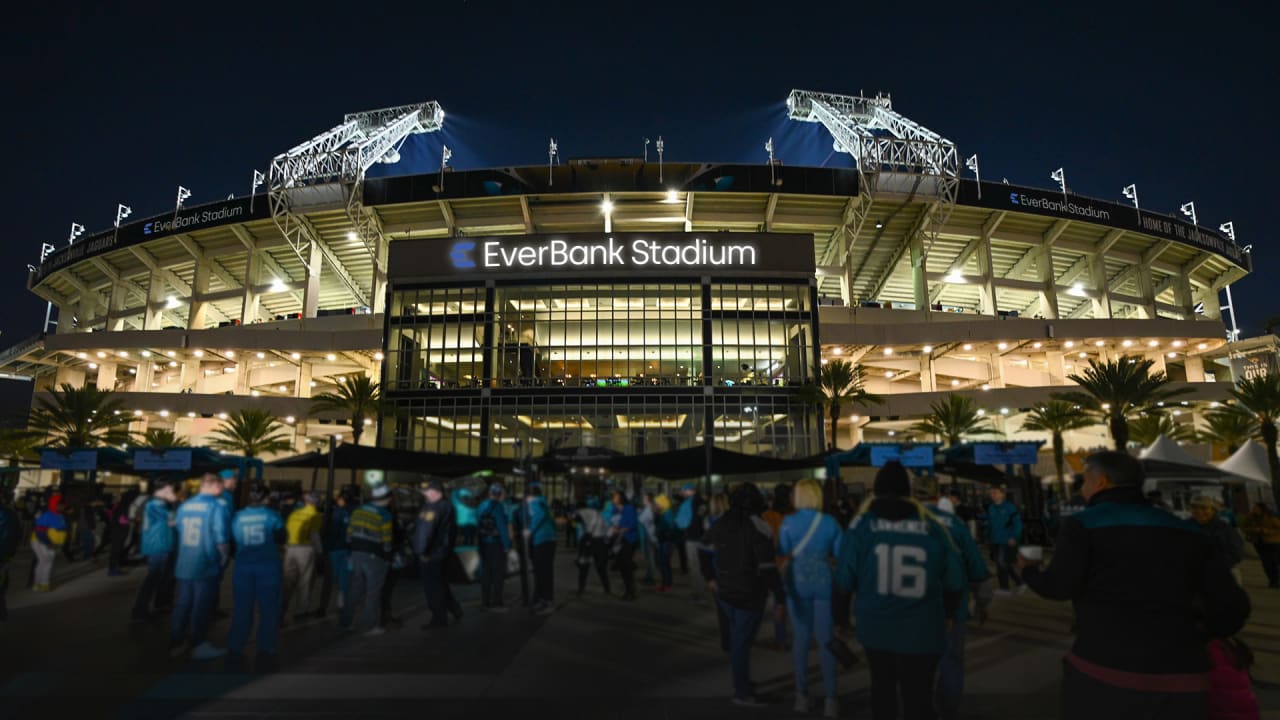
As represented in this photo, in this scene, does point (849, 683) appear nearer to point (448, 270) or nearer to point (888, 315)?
point (448, 270)

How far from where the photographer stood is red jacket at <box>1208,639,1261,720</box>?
321 centimetres

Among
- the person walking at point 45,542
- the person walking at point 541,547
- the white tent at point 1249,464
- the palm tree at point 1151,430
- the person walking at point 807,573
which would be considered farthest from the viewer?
the palm tree at point 1151,430

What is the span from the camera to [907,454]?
15.6 metres

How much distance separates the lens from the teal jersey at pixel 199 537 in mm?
8062

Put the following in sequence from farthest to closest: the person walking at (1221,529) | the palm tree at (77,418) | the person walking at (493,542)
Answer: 1. the palm tree at (77,418)
2. the person walking at (493,542)
3. the person walking at (1221,529)

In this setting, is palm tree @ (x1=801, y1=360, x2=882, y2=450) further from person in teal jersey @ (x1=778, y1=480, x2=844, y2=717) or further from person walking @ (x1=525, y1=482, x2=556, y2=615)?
person in teal jersey @ (x1=778, y1=480, x2=844, y2=717)

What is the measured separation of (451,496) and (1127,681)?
995 centimetres

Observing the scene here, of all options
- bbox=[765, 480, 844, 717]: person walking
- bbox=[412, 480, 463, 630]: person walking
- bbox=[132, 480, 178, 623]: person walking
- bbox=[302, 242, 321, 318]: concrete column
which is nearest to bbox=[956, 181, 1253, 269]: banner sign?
bbox=[302, 242, 321, 318]: concrete column

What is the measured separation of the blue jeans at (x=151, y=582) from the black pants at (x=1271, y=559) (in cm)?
1993

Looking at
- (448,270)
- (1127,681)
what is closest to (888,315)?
(448,270)

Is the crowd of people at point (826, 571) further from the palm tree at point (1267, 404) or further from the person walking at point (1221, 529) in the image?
the palm tree at point (1267, 404)

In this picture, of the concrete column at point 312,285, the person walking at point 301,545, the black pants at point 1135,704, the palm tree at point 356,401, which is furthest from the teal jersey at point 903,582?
the concrete column at point 312,285

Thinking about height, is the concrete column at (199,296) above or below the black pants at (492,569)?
above

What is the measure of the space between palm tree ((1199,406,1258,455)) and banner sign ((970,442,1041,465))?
22.4 m
